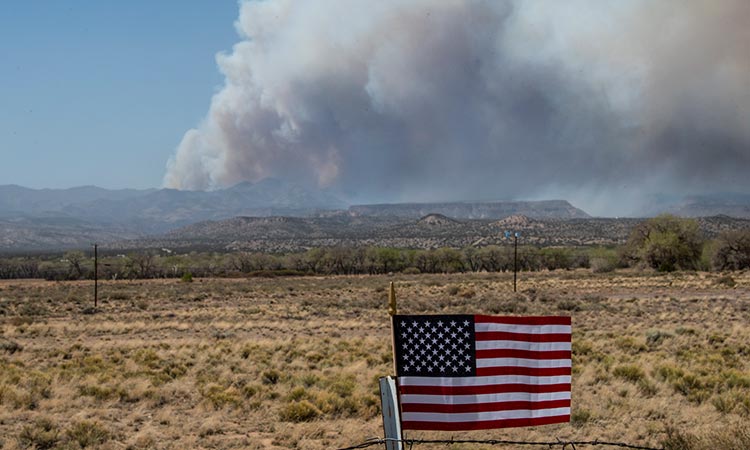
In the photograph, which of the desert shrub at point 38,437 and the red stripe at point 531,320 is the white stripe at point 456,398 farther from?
the desert shrub at point 38,437

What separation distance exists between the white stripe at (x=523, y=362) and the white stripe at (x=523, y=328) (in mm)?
359

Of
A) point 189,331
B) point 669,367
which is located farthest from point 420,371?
point 189,331

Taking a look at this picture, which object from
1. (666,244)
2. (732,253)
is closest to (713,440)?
(666,244)

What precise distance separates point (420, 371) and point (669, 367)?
11.6 m

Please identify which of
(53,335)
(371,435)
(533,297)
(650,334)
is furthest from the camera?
(533,297)

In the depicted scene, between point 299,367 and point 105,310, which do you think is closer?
point 299,367

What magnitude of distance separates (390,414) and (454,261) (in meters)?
93.5

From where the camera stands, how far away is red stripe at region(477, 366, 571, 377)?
8055 millimetres

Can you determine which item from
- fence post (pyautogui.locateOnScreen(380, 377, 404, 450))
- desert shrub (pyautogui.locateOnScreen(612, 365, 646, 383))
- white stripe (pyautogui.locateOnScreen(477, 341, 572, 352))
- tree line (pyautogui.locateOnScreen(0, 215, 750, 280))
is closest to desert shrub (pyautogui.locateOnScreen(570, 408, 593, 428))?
desert shrub (pyautogui.locateOnScreen(612, 365, 646, 383))

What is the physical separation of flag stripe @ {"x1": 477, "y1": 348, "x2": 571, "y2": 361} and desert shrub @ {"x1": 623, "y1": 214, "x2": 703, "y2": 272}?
7414 centimetres

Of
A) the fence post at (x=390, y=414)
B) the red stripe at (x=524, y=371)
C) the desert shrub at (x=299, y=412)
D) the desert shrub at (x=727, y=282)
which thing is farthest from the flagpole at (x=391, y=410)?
the desert shrub at (x=727, y=282)

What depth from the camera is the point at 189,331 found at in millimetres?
29844

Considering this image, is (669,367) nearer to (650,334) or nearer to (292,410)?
(650,334)

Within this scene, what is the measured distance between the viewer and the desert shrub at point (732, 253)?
74.6 m
